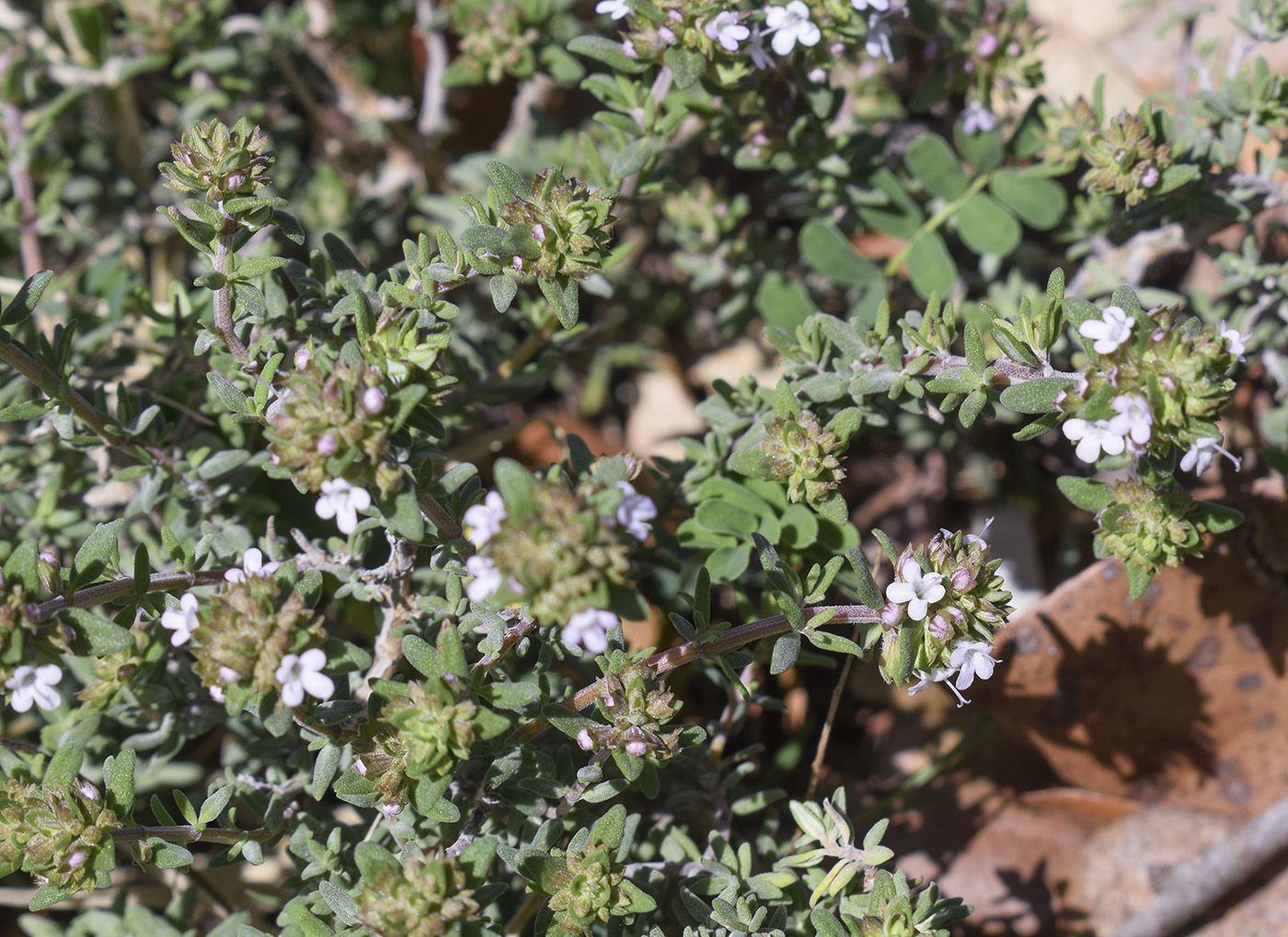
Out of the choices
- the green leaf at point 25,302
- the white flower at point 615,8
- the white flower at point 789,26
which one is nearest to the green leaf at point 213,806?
the green leaf at point 25,302

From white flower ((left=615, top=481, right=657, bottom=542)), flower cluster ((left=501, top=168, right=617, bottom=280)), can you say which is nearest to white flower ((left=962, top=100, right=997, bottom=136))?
flower cluster ((left=501, top=168, right=617, bottom=280))

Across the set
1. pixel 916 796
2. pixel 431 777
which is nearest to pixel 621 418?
pixel 916 796

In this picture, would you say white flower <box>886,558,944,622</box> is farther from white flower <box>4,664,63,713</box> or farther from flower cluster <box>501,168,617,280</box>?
white flower <box>4,664,63,713</box>

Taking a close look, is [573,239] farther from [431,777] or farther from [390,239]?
[390,239]

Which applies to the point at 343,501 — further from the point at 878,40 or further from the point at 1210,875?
the point at 1210,875

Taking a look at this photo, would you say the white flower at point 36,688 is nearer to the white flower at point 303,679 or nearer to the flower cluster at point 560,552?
the white flower at point 303,679
